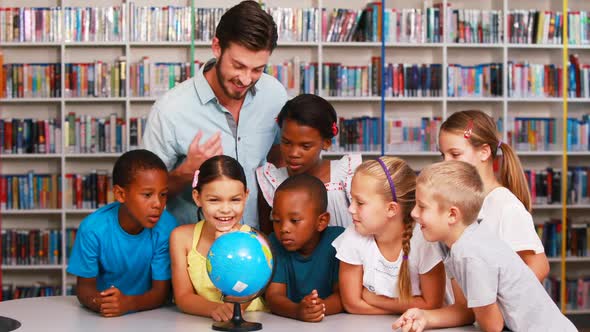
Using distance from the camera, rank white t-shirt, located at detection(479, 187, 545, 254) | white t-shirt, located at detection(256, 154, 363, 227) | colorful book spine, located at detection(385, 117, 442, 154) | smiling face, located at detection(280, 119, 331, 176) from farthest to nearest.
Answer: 1. colorful book spine, located at detection(385, 117, 442, 154)
2. white t-shirt, located at detection(256, 154, 363, 227)
3. smiling face, located at detection(280, 119, 331, 176)
4. white t-shirt, located at detection(479, 187, 545, 254)

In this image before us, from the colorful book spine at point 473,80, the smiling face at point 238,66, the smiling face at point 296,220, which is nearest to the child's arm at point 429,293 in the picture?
the smiling face at point 296,220

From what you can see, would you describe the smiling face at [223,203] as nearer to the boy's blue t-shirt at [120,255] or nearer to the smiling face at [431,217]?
the boy's blue t-shirt at [120,255]

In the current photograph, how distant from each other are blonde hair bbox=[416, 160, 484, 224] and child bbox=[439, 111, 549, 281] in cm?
28

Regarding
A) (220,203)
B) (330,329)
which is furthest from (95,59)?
(330,329)

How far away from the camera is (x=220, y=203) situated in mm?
2746

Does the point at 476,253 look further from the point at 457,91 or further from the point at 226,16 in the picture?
the point at 457,91

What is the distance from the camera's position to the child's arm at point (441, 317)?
8.04ft

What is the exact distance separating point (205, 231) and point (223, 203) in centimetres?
16

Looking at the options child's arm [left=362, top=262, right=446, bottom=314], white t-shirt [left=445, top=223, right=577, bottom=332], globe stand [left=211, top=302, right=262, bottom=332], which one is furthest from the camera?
child's arm [left=362, top=262, right=446, bottom=314]

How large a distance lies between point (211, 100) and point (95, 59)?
12.7ft

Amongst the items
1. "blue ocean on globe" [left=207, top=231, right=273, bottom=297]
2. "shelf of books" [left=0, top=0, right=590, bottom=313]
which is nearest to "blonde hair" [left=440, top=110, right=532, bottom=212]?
"blue ocean on globe" [left=207, top=231, right=273, bottom=297]

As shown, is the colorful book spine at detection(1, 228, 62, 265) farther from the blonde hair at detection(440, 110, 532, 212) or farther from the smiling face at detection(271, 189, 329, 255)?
the blonde hair at detection(440, 110, 532, 212)

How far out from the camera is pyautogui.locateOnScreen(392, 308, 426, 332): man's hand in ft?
8.01

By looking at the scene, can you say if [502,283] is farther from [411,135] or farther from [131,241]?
[411,135]
